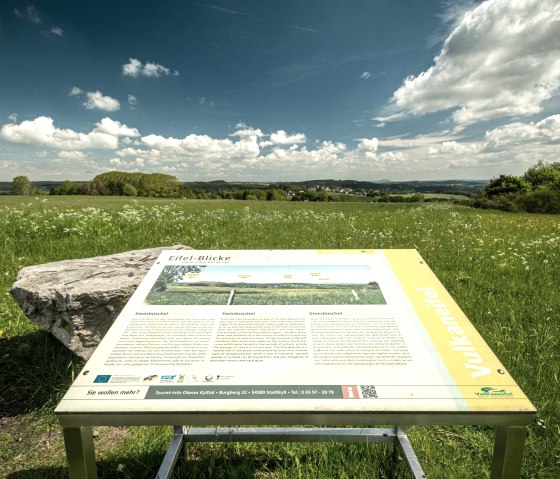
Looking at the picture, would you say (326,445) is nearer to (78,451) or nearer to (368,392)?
(368,392)

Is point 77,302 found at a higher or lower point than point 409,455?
higher

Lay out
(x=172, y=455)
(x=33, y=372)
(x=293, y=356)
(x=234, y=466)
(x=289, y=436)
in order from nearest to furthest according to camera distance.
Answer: (x=293, y=356) < (x=172, y=455) < (x=289, y=436) < (x=234, y=466) < (x=33, y=372)

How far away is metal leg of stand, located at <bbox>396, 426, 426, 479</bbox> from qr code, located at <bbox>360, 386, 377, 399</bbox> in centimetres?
121

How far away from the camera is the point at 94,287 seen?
4391mm

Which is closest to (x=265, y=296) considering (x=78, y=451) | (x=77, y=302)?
(x=78, y=451)

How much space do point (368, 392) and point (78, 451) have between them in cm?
186

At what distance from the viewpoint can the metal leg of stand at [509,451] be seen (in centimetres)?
226

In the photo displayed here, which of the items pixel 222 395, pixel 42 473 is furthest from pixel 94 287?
pixel 222 395

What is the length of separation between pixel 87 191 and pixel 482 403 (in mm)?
94776

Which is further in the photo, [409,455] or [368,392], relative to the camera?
[409,455]

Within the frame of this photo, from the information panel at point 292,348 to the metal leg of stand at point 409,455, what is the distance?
1.12 m

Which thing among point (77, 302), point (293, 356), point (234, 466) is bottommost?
point (234, 466)

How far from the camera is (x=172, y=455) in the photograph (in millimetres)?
3225

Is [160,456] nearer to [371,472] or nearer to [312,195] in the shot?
[371,472]
